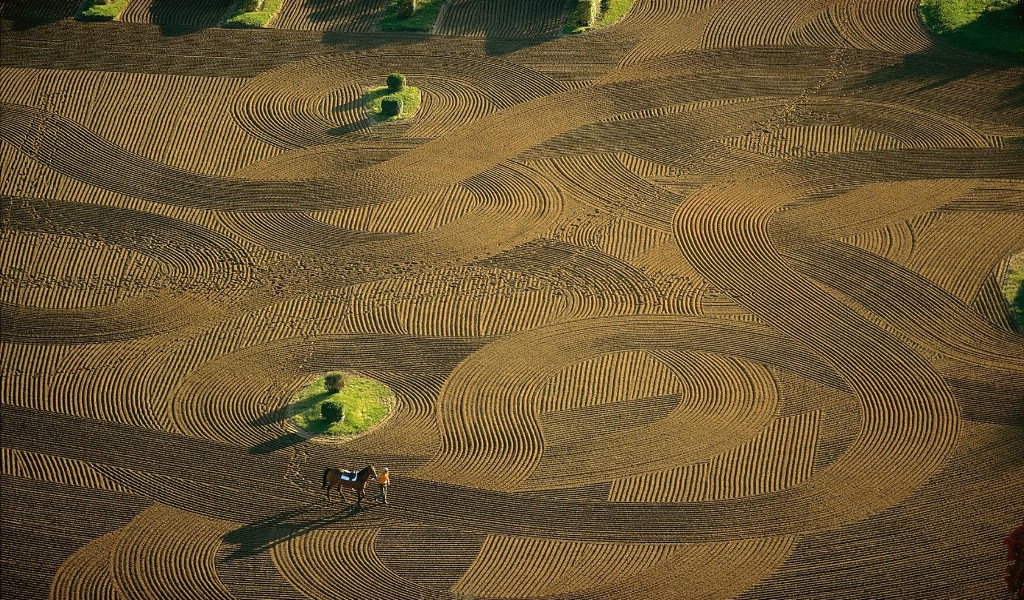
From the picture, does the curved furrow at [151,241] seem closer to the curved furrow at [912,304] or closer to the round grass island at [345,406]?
the round grass island at [345,406]

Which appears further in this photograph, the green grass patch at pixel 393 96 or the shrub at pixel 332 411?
the green grass patch at pixel 393 96

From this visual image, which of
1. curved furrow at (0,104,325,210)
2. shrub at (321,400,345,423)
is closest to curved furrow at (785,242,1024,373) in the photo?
shrub at (321,400,345,423)

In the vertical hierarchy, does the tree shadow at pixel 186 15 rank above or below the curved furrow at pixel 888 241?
above

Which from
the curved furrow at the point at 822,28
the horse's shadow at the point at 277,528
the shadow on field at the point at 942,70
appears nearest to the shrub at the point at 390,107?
the curved furrow at the point at 822,28

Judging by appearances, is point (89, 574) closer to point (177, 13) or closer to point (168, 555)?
point (168, 555)

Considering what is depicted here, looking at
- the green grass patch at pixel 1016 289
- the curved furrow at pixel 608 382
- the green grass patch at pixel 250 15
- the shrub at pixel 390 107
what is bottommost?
the curved furrow at pixel 608 382

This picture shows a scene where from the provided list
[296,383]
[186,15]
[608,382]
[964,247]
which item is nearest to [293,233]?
[296,383]
